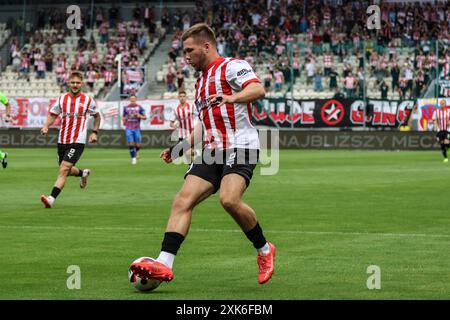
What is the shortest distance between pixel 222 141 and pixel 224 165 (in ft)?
0.89

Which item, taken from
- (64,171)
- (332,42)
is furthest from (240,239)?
(332,42)

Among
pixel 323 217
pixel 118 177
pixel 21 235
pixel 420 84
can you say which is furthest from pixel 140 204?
pixel 420 84

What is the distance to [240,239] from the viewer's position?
1447 cm

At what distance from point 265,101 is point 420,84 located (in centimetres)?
771

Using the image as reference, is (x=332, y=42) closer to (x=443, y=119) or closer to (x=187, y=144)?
(x=443, y=119)

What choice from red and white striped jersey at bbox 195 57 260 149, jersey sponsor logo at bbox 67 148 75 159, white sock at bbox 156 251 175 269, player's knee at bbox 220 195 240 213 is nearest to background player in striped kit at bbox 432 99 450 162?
jersey sponsor logo at bbox 67 148 75 159

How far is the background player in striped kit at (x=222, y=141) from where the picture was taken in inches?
403

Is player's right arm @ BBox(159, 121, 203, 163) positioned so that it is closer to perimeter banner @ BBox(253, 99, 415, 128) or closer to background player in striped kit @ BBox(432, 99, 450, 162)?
background player in striped kit @ BBox(432, 99, 450, 162)

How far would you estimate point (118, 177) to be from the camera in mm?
29625

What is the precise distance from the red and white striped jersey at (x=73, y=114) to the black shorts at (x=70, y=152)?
3.4 inches

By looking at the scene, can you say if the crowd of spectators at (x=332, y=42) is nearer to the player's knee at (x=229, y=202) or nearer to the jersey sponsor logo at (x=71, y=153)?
the jersey sponsor logo at (x=71, y=153)

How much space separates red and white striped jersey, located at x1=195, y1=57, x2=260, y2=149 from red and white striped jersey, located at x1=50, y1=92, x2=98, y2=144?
11.4m

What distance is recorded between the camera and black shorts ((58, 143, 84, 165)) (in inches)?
844

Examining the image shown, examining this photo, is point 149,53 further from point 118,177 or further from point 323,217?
point 323,217
